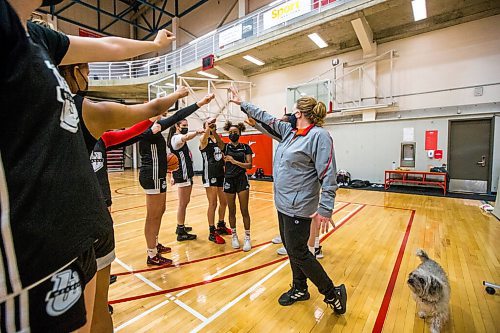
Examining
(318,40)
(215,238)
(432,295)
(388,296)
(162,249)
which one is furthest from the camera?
(318,40)

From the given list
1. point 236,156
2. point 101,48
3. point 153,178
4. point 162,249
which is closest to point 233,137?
point 236,156

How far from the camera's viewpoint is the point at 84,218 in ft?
2.06

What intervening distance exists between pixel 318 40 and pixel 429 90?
4566mm

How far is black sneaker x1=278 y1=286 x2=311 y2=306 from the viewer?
247 cm

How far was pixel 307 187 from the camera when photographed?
2.18 meters

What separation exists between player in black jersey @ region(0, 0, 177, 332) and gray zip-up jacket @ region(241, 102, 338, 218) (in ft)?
5.67

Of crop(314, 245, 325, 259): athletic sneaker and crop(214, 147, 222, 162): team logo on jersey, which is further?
crop(214, 147, 222, 162): team logo on jersey

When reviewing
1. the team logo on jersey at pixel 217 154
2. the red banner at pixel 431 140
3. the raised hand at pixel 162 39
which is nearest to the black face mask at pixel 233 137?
the team logo on jersey at pixel 217 154

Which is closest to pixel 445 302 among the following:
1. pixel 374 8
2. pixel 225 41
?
pixel 374 8

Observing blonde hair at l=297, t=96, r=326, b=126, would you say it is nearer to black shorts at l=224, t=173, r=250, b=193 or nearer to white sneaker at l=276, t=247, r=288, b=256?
black shorts at l=224, t=173, r=250, b=193

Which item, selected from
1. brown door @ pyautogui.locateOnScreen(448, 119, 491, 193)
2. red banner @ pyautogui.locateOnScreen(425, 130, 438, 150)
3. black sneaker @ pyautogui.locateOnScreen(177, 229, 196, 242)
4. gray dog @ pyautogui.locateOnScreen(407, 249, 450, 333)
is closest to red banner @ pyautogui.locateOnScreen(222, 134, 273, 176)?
red banner @ pyautogui.locateOnScreen(425, 130, 438, 150)

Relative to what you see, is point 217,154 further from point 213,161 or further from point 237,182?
point 237,182

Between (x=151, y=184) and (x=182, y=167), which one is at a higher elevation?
(x=182, y=167)

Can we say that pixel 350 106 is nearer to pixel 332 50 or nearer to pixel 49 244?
pixel 332 50
